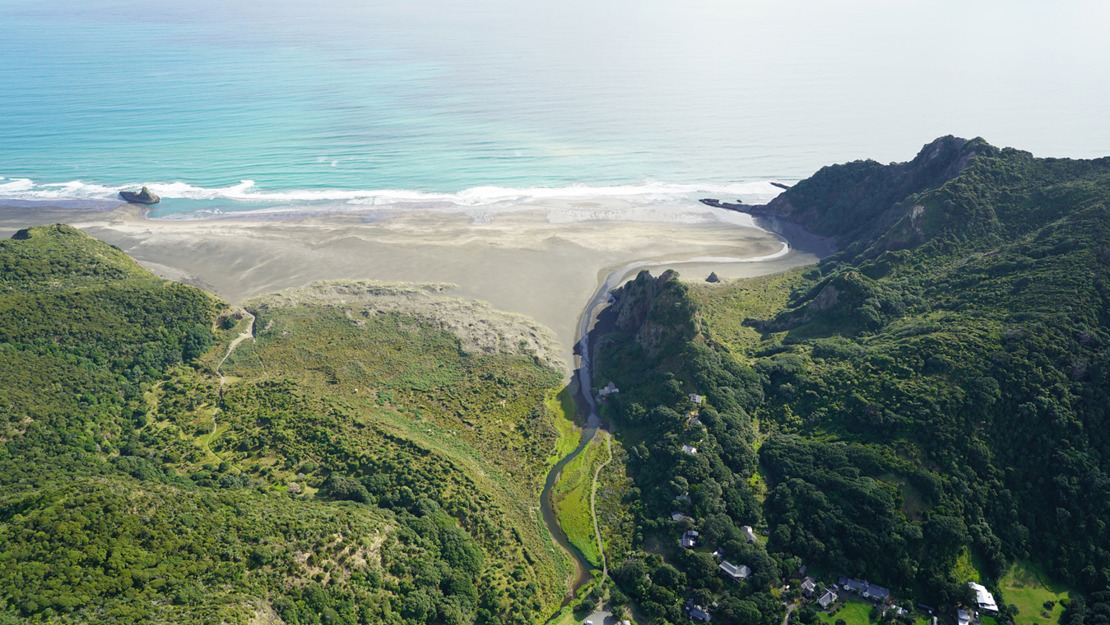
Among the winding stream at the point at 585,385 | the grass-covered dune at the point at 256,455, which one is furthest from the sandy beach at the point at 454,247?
the grass-covered dune at the point at 256,455

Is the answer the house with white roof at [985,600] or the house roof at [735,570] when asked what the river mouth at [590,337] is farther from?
the house with white roof at [985,600]

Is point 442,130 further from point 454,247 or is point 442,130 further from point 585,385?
point 585,385

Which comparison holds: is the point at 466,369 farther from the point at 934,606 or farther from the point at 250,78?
the point at 250,78

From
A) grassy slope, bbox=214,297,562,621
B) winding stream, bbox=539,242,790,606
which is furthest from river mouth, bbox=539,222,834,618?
grassy slope, bbox=214,297,562,621

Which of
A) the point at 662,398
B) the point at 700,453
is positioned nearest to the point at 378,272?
the point at 662,398

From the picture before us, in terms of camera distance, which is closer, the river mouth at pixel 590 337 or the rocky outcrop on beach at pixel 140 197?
the river mouth at pixel 590 337

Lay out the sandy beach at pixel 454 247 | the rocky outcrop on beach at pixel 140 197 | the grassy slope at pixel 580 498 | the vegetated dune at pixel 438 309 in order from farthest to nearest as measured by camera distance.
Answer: the rocky outcrop on beach at pixel 140 197 → the sandy beach at pixel 454 247 → the vegetated dune at pixel 438 309 → the grassy slope at pixel 580 498
